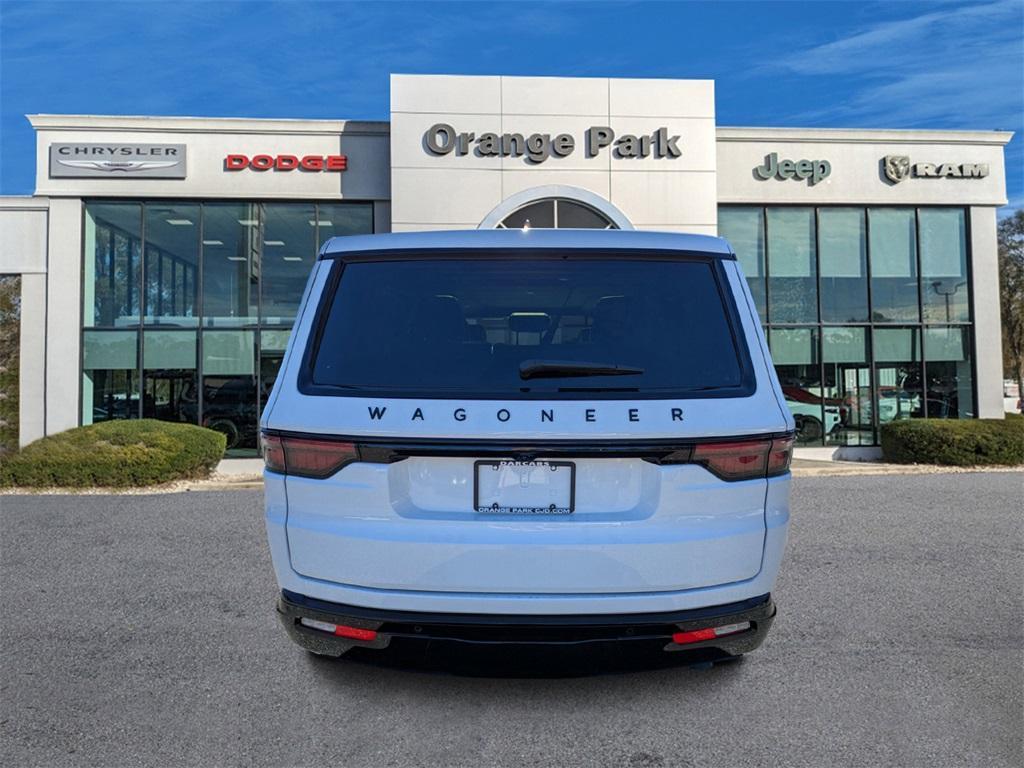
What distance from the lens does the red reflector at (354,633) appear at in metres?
2.56

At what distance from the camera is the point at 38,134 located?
1486cm

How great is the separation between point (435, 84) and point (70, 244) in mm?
8286

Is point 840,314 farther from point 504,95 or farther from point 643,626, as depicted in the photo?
point 643,626

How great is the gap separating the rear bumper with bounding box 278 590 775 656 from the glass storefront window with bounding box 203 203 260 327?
13.7m

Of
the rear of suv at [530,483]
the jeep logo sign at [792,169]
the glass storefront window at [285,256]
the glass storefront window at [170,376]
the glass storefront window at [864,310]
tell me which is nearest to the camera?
the rear of suv at [530,483]

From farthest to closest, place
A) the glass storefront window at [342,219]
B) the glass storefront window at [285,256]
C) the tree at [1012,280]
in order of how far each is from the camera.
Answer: the tree at [1012,280] < the glass storefront window at [342,219] < the glass storefront window at [285,256]

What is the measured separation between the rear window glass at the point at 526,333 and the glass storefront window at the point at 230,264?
529 inches

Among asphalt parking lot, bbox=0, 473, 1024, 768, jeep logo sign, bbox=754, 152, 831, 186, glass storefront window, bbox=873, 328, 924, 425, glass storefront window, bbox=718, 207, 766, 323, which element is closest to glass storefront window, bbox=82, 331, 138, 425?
asphalt parking lot, bbox=0, 473, 1024, 768

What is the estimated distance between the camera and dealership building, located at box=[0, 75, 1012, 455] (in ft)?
48.5

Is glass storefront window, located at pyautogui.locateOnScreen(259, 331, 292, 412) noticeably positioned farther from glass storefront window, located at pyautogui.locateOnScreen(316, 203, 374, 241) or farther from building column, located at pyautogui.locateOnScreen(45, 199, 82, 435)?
building column, located at pyautogui.locateOnScreen(45, 199, 82, 435)

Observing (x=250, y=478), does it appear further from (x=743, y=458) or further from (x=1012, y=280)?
(x=1012, y=280)

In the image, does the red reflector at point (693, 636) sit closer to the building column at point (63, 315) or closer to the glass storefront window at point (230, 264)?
the glass storefront window at point (230, 264)

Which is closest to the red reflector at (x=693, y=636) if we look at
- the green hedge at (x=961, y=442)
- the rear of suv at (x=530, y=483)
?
the rear of suv at (x=530, y=483)

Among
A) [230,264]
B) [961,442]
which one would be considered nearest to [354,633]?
[961,442]
